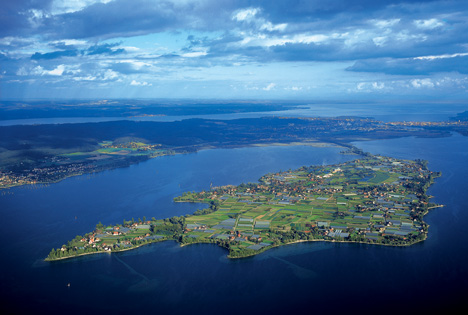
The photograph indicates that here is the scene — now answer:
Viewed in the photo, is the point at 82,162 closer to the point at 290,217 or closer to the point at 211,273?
the point at 290,217

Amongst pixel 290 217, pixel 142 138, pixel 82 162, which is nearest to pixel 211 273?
pixel 290 217

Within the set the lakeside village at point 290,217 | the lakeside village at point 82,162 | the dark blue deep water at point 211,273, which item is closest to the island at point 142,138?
the lakeside village at point 82,162

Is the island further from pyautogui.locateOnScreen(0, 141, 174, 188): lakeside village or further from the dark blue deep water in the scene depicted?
the dark blue deep water

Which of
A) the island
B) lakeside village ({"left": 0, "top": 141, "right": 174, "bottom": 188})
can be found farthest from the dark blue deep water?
the island

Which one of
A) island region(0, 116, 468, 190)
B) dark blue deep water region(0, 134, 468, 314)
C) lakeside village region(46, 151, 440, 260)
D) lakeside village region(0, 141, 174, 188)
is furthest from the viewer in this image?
island region(0, 116, 468, 190)

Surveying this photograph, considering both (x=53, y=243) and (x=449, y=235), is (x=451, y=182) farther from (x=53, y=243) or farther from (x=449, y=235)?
(x=53, y=243)

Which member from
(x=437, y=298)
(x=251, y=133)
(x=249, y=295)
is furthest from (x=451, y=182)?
(x=251, y=133)
